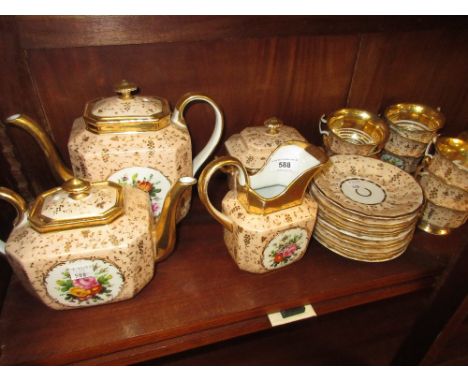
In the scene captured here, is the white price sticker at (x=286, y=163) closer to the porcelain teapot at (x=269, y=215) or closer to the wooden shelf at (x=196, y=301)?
the porcelain teapot at (x=269, y=215)

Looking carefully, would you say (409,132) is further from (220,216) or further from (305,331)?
(305,331)

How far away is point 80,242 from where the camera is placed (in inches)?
19.2

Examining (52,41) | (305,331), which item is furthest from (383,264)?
(52,41)

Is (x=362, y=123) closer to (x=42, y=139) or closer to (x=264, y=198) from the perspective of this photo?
(x=264, y=198)

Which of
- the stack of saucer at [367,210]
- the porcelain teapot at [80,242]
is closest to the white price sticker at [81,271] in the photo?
the porcelain teapot at [80,242]

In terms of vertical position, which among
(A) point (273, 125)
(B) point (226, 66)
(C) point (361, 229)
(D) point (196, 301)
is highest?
(B) point (226, 66)

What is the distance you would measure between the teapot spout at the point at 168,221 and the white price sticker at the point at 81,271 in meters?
0.11

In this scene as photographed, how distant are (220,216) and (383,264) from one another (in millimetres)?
366

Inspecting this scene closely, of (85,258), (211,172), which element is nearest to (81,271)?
(85,258)

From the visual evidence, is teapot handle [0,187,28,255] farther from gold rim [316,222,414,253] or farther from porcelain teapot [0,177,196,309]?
gold rim [316,222,414,253]

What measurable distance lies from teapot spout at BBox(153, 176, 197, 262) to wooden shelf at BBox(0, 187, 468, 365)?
2.9 inches

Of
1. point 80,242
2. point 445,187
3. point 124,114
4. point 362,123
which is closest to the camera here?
point 80,242

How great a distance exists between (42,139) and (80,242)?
0.74 feet

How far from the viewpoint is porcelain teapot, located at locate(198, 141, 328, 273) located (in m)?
0.57
